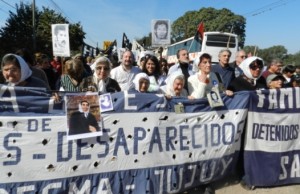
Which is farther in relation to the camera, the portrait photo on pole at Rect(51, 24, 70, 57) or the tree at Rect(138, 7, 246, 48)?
the tree at Rect(138, 7, 246, 48)

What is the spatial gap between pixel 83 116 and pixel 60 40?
7188mm

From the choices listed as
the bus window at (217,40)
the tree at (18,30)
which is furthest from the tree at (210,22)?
the bus window at (217,40)

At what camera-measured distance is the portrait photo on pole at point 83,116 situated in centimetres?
405

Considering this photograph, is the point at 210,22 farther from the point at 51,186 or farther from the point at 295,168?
Answer: the point at 51,186

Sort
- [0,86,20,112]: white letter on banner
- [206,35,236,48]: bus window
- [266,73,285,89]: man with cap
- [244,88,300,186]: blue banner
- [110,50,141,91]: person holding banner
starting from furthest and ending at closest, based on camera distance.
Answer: [206,35,236,48]: bus window, [110,50,141,91]: person holding banner, [266,73,285,89]: man with cap, [244,88,300,186]: blue banner, [0,86,20,112]: white letter on banner

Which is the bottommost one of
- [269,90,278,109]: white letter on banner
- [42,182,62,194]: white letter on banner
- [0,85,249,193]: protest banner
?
[42,182,62,194]: white letter on banner

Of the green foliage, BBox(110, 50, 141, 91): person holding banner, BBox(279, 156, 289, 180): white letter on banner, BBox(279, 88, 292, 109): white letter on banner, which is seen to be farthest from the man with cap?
the green foliage

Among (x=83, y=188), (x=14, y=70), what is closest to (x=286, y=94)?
(x=83, y=188)

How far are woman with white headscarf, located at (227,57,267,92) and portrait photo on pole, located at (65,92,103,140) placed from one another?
2.24 m

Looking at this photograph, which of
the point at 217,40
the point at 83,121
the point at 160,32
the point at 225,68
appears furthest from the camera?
the point at 217,40

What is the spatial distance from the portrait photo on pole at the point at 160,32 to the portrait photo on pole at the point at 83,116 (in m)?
6.93

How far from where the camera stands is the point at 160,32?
11.0 metres

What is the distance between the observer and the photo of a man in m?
10.9

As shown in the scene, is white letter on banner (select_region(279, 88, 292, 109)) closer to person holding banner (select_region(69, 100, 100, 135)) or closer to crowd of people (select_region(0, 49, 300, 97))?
crowd of people (select_region(0, 49, 300, 97))
